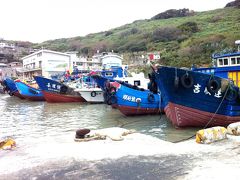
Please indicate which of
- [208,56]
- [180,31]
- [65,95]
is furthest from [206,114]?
[180,31]

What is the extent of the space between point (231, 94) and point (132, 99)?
17.8ft

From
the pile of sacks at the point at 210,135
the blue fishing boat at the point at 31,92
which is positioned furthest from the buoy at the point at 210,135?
the blue fishing boat at the point at 31,92

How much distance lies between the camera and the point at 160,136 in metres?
10.5

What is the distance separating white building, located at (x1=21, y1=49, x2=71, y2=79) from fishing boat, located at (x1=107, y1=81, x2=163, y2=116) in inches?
1525

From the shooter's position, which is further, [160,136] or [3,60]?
[3,60]

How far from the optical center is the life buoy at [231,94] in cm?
1094

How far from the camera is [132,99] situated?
1519 cm

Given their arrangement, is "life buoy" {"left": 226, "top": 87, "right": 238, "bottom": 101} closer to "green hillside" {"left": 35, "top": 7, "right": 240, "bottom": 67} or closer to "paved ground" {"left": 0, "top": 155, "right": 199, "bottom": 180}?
"paved ground" {"left": 0, "top": 155, "right": 199, "bottom": 180}

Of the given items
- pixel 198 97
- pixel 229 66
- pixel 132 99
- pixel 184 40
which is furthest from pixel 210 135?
pixel 184 40

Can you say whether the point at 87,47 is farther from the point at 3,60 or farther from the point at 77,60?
the point at 77,60

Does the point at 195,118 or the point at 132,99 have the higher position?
the point at 132,99

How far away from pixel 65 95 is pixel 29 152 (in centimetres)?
1677

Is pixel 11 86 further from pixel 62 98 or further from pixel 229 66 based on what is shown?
pixel 229 66

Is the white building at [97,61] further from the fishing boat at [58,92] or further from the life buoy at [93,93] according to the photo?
the life buoy at [93,93]
